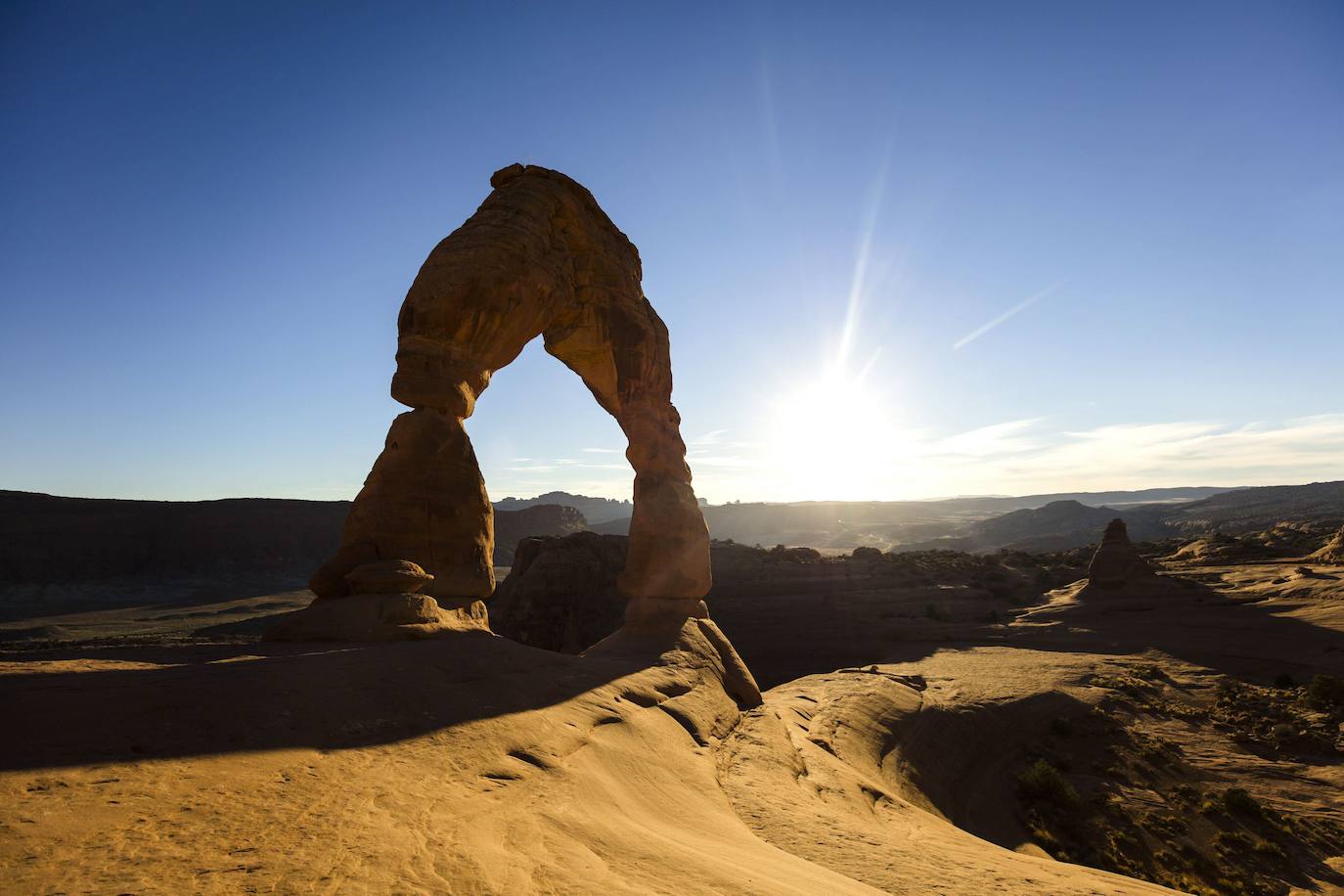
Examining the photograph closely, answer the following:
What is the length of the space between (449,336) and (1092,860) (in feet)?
48.2

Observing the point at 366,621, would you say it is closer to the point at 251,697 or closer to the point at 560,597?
the point at 251,697

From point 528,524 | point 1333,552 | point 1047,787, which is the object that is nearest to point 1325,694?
point 1047,787

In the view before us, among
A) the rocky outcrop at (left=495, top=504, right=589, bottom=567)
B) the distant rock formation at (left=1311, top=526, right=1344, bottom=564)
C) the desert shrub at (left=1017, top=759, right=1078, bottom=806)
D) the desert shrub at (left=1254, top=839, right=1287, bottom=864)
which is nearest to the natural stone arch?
the desert shrub at (left=1017, top=759, right=1078, bottom=806)

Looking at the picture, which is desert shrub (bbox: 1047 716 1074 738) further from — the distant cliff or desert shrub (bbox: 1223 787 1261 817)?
the distant cliff

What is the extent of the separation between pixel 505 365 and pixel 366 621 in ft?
20.0

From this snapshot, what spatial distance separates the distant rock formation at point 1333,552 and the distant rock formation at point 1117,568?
7233mm

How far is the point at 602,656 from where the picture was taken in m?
11.3

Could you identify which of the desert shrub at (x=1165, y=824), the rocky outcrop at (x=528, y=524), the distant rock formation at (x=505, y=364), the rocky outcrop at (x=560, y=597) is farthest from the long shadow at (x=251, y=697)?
the rocky outcrop at (x=528, y=524)

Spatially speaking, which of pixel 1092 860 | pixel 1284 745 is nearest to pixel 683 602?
pixel 1092 860

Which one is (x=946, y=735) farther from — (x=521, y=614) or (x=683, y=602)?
(x=521, y=614)

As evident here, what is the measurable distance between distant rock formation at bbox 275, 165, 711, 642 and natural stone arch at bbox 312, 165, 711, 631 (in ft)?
0.09

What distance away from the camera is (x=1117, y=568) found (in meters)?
31.0

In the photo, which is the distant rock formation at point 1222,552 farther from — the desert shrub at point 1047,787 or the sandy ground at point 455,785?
the desert shrub at point 1047,787

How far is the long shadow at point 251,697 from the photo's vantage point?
3961 mm
